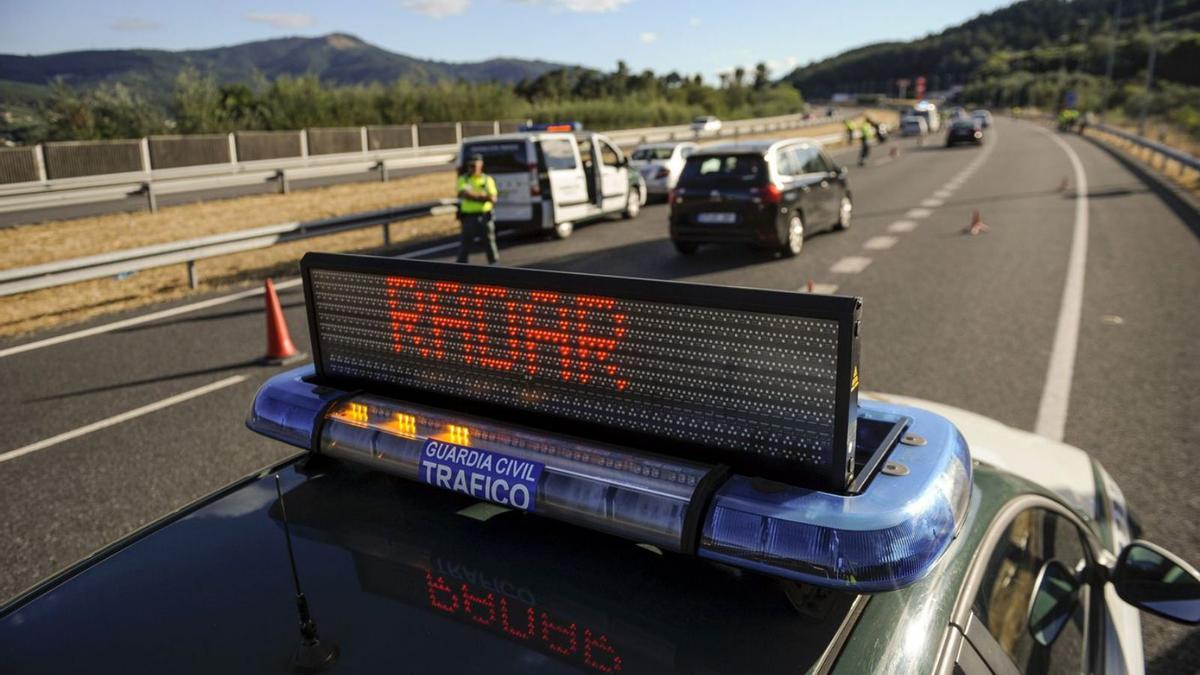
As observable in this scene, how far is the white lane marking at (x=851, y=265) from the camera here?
38.7 ft

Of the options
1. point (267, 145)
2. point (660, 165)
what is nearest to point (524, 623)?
point (660, 165)

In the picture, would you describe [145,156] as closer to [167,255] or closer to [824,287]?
[167,255]

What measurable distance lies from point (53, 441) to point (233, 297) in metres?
4.95

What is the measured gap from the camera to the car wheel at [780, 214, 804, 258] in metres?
12.8

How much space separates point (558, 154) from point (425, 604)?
1437 centimetres

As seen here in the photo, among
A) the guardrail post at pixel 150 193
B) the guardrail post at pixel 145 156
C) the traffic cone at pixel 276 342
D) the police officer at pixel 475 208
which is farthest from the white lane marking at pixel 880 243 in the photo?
the guardrail post at pixel 145 156

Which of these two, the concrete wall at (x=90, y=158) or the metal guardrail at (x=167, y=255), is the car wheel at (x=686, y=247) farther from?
the concrete wall at (x=90, y=158)

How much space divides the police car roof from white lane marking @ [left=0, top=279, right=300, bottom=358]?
26.8 ft

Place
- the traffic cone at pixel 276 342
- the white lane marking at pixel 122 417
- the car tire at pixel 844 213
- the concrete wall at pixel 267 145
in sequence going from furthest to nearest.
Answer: the concrete wall at pixel 267 145 → the car tire at pixel 844 213 → the traffic cone at pixel 276 342 → the white lane marking at pixel 122 417

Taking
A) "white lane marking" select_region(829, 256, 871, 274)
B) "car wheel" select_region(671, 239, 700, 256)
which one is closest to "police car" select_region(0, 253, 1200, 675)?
"white lane marking" select_region(829, 256, 871, 274)

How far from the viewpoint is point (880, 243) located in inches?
556

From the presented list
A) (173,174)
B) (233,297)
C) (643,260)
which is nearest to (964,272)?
(643,260)

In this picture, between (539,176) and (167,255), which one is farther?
(539,176)

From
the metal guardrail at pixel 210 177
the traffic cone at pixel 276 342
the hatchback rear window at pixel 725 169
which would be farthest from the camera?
the metal guardrail at pixel 210 177
